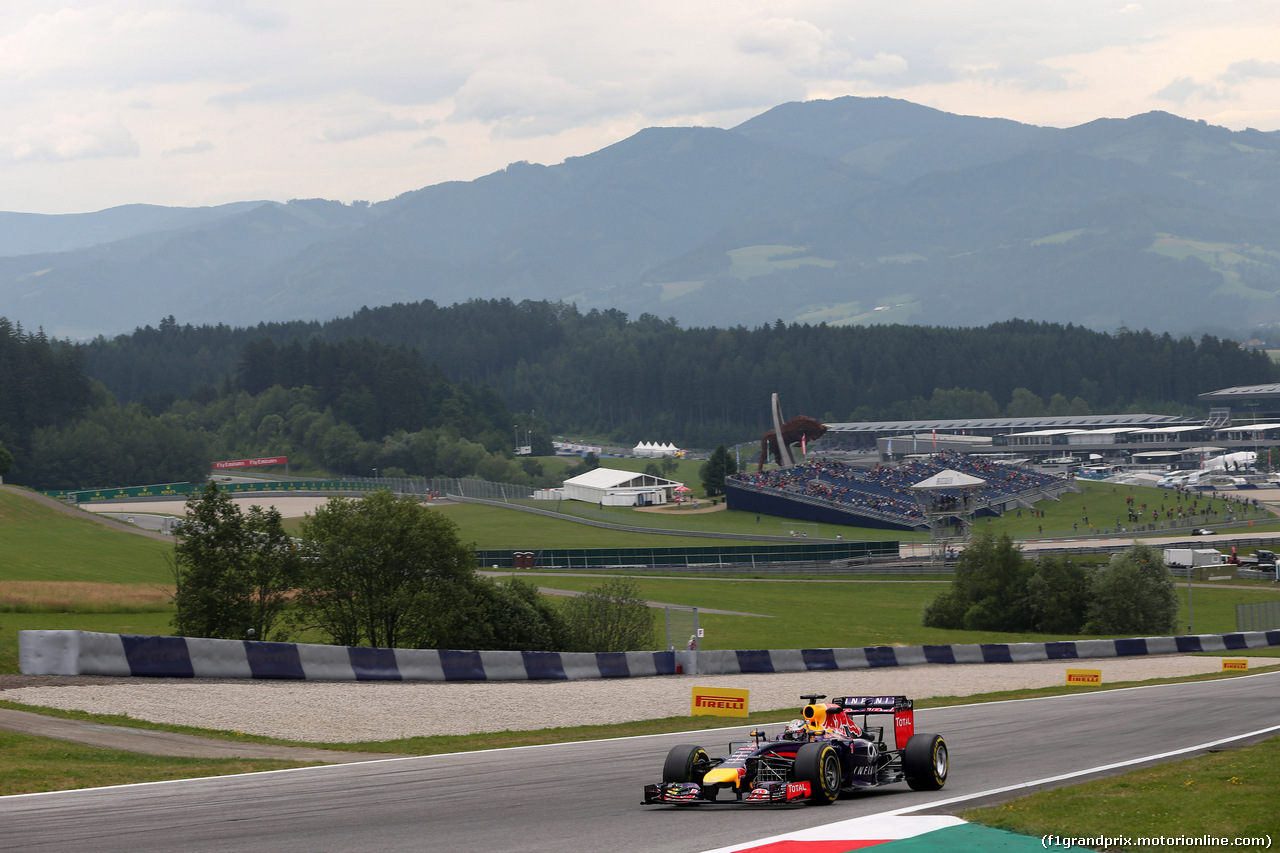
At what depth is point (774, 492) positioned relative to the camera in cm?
12769

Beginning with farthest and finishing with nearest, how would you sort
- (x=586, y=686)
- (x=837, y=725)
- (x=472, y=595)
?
(x=472, y=595)
(x=586, y=686)
(x=837, y=725)

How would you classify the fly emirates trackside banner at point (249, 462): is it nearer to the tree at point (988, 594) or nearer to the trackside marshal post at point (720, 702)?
the tree at point (988, 594)

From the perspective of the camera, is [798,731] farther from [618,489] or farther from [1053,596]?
[618,489]

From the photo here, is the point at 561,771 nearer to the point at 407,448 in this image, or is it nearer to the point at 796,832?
the point at 796,832

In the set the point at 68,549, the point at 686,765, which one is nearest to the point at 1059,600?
the point at 686,765

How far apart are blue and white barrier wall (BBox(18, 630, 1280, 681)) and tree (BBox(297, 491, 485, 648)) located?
653 centimetres

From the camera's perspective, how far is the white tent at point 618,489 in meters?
135

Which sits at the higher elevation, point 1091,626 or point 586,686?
point 586,686

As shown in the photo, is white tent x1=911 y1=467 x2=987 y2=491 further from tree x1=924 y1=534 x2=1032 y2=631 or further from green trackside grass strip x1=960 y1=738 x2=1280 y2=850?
green trackside grass strip x1=960 y1=738 x2=1280 y2=850

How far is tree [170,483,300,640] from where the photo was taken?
35094mm

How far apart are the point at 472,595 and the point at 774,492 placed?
88.4 m

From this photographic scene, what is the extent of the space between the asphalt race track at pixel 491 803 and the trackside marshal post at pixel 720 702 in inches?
165

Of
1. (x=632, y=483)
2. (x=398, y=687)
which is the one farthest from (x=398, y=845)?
(x=632, y=483)

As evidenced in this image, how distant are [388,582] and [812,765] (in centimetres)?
2782
